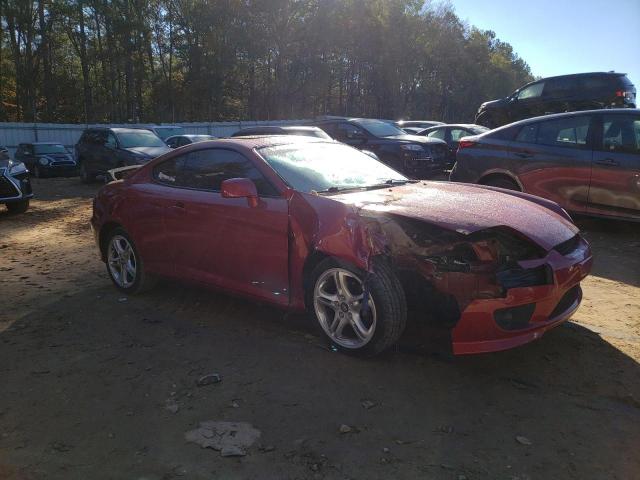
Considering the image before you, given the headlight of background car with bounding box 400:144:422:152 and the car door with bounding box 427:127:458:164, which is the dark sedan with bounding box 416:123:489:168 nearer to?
the car door with bounding box 427:127:458:164

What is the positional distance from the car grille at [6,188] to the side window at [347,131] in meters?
6.91

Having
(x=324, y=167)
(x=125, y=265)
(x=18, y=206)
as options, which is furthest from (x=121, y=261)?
(x=18, y=206)

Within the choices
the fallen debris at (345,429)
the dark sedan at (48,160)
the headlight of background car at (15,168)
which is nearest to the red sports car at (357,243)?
the fallen debris at (345,429)

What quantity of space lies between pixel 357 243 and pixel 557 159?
467 cm

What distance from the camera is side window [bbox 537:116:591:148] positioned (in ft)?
22.6

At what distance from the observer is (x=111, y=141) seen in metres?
14.1

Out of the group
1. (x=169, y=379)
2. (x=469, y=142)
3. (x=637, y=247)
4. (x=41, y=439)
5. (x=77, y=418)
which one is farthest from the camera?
(x=469, y=142)

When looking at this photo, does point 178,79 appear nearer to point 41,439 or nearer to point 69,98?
point 69,98

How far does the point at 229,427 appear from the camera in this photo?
9.36 feet

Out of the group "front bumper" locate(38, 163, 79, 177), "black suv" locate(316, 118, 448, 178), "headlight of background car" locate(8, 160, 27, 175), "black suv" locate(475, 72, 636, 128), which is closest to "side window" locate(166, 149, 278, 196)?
"headlight of background car" locate(8, 160, 27, 175)

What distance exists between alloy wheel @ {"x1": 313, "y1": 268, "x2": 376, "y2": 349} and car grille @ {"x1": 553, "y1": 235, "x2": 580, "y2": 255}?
50.5 inches

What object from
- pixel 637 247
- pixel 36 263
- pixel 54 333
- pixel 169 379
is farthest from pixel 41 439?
pixel 637 247

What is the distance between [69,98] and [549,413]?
127 feet

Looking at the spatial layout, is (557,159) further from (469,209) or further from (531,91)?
(531,91)
